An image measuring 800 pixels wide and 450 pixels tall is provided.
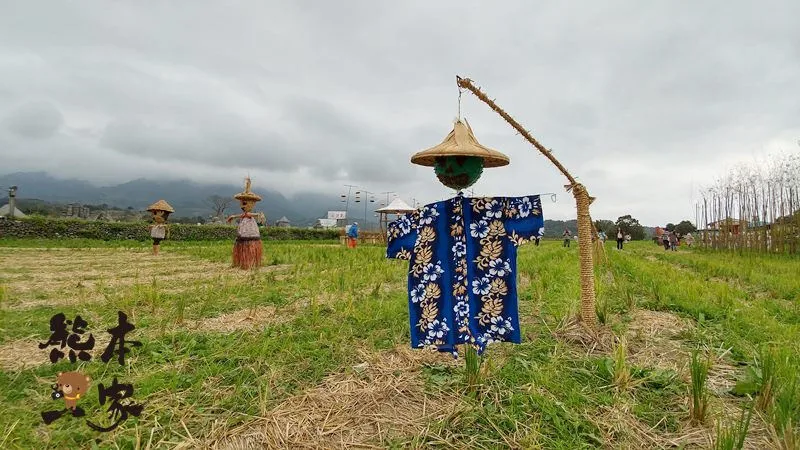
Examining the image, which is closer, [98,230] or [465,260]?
[465,260]

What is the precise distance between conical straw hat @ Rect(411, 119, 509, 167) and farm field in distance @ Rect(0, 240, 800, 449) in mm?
1562

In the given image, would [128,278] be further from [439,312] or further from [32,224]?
[32,224]

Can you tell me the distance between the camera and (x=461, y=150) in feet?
10.1

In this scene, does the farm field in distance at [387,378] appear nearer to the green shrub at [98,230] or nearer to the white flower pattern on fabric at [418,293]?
the white flower pattern on fabric at [418,293]

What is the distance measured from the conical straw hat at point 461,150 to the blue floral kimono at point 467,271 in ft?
1.19

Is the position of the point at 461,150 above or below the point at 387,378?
above

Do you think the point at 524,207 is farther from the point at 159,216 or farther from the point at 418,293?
the point at 159,216

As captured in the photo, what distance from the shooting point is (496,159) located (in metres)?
3.29

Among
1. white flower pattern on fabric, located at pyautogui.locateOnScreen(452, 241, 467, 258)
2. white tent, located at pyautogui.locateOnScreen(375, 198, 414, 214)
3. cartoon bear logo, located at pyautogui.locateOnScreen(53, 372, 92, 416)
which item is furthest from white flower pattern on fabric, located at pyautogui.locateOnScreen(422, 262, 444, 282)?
white tent, located at pyautogui.locateOnScreen(375, 198, 414, 214)

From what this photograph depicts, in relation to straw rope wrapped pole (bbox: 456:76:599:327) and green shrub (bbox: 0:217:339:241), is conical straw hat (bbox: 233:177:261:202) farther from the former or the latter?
green shrub (bbox: 0:217:339:241)

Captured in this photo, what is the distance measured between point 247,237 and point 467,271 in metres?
7.72

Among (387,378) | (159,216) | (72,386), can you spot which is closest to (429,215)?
(387,378)

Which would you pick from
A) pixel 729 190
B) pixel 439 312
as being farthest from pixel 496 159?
pixel 729 190

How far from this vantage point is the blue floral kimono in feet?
10.8
